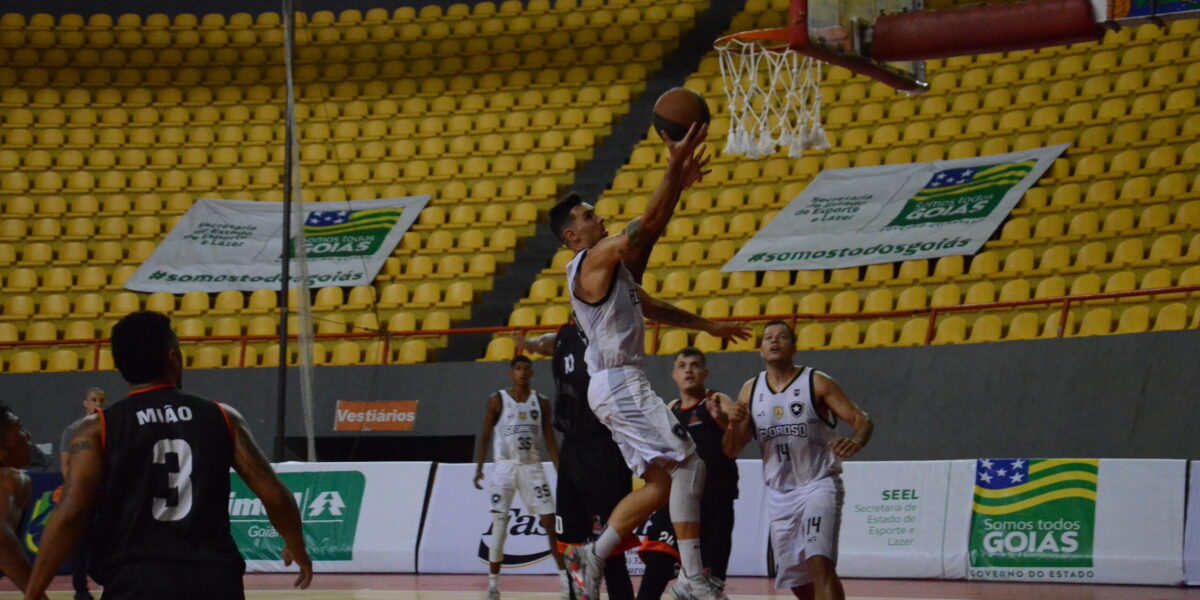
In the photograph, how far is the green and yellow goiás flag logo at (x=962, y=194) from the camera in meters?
16.6

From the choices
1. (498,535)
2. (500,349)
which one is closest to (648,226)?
(498,535)

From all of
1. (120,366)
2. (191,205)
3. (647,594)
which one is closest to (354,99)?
(191,205)

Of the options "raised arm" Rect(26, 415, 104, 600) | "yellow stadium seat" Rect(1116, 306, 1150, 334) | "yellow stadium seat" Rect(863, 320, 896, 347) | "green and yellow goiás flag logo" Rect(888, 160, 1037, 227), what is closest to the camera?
"raised arm" Rect(26, 415, 104, 600)

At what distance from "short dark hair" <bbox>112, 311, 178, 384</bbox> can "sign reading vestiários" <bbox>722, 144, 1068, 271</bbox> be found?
42.0 ft

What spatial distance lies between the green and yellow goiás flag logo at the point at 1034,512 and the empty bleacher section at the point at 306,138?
25.8 ft

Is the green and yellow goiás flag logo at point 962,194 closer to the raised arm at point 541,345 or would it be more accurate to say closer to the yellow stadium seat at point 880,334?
the yellow stadium seat at point 880,334

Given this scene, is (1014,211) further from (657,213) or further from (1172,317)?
(657,213)

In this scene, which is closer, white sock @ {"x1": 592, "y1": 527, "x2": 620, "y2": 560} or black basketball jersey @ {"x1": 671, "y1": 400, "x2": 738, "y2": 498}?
white sock @ {"x1": 592, "y1": 527, "x2": 620, "y2": 560}

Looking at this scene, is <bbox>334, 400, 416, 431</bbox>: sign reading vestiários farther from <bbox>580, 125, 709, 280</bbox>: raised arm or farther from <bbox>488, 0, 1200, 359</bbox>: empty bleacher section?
<bbox>580, 125, 709, 280</bbox>: raised arm

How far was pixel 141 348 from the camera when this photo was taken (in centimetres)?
420

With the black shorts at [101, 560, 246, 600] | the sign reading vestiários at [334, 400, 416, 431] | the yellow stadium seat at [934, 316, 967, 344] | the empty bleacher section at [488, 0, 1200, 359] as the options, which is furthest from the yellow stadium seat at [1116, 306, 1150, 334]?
the black shorts at [101, 560, 246, 600]

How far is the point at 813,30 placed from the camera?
11.8 meters

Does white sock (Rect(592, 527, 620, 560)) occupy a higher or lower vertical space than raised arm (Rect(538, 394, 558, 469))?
higher

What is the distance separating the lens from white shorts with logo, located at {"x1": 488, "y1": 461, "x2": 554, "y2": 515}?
11031mm
